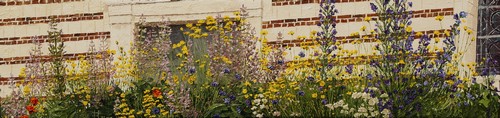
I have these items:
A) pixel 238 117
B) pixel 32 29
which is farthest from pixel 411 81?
pixel 32 29

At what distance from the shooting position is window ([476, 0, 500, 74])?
38.0 feet

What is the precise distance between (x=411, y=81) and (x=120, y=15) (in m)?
5.94

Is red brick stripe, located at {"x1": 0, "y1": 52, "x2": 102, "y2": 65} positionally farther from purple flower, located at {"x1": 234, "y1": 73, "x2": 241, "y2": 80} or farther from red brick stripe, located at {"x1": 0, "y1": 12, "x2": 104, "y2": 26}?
purple flower, located at {"x1": 234, "y1": 73, "x2": 241, "y2": 80}

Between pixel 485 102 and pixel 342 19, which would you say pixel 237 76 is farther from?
pixel 342 19

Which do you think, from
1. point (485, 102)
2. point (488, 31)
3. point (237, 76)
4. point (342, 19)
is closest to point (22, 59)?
point (342, 19)

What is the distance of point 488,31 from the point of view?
11.6m

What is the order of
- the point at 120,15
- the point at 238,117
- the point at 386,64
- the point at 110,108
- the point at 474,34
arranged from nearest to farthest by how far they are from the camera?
the point at 386,64
the point at 238,117
the point at 110,108
the point at 474,34
the point at 120,15

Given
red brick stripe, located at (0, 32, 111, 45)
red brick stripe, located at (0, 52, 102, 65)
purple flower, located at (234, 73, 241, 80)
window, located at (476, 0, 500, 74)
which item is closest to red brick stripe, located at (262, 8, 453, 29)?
window, located at (476, 0, 500, 74)

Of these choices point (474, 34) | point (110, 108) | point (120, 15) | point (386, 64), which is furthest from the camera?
point (120, 15)

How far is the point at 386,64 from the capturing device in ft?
25.0

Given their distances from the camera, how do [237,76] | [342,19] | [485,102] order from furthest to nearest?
1. [342,19]
2. [237,76]
3. [485,102]

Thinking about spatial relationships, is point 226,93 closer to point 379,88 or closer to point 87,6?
point 379,88

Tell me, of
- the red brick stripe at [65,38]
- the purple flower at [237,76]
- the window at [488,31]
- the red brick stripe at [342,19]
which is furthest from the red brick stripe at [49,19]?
the window at [488,31]

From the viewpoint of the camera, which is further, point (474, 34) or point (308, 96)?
point (474, 34)
